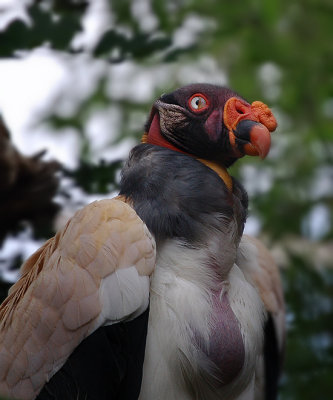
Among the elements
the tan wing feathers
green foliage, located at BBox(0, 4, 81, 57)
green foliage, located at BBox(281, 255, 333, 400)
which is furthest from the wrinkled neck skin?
green foliage, located at BBox(281, 255, 333, 400)

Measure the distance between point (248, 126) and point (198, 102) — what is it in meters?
0.31

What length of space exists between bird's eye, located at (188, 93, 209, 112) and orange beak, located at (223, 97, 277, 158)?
112mm

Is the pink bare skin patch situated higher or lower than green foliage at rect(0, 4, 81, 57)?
lower

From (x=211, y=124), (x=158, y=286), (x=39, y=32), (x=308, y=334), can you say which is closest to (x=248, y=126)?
(x=211, y=124)

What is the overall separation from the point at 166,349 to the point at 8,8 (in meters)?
2.17

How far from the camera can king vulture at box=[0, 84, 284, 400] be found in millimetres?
3035

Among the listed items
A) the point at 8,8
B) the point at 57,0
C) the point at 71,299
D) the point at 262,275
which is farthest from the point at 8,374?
the point at 57,0

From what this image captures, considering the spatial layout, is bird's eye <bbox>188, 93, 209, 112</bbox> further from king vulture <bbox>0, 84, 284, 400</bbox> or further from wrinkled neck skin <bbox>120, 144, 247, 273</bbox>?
wrinkled neck skin <bbox>120, 144, 247, 273</bbox>

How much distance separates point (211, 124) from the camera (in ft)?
11.2

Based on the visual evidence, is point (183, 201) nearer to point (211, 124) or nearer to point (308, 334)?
point (211, 124)

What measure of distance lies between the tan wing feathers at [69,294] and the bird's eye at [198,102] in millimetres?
576

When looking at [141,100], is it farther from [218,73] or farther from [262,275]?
[262,275]

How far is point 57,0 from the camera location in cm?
495

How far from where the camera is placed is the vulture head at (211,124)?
3.31m
